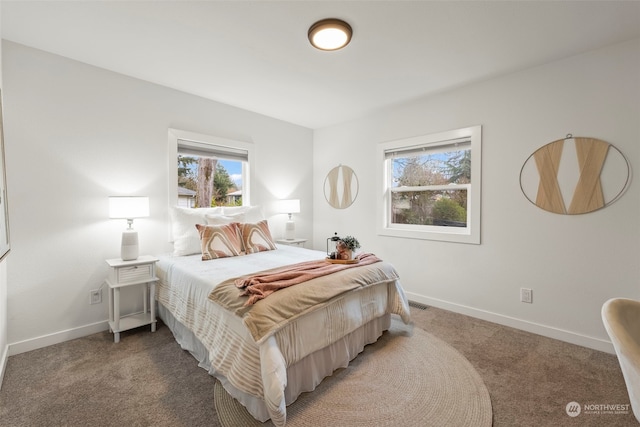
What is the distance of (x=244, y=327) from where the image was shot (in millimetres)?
1621

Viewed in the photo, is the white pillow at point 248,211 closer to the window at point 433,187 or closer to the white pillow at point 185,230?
the white pillow at point 185,230

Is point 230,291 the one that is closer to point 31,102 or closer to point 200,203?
point 200,203

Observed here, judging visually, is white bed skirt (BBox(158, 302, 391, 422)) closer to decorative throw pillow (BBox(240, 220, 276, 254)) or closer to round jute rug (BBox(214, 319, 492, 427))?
round jute rug (BBox(214, 319, 492, 427))

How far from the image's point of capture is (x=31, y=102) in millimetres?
2303

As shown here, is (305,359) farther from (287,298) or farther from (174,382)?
(174,382)

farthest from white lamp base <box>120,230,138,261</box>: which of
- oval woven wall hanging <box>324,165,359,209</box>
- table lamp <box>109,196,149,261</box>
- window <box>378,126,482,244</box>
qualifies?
window <box>378,126,482,244</box>

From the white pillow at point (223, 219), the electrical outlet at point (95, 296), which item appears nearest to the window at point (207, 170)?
the white pillow at point (223, 219)

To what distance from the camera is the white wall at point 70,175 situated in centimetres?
226

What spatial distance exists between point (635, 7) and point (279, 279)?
294 centimetres

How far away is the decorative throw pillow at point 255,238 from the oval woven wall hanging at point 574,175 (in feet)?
8.77

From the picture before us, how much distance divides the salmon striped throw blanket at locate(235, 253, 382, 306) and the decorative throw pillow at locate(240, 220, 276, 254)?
864 millimetres

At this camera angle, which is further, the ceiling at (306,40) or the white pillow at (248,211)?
the white pillow at (248,211)

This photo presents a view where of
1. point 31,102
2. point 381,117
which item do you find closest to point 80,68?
point 31,102

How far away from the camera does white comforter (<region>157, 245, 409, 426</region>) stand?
1.50m
